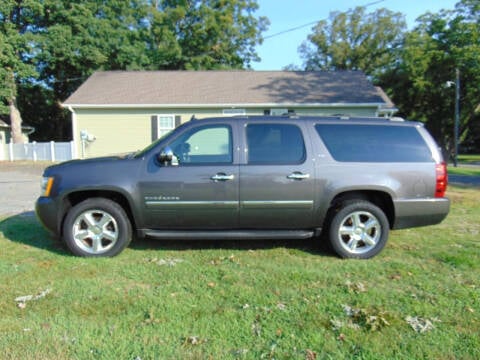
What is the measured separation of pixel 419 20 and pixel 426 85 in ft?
22.7

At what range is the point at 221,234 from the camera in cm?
433

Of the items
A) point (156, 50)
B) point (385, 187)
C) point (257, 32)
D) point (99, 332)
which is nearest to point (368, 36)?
point (257, 32)

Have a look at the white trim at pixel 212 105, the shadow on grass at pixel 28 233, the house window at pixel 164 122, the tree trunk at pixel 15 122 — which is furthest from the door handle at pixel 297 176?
the tree trunk at pixel 15 122

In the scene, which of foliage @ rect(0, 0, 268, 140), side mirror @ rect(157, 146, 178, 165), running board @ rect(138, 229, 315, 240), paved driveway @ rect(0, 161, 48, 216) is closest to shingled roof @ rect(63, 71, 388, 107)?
foliage @ rect(0, 0, 268, 140)

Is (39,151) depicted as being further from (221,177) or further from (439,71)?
(439,71)

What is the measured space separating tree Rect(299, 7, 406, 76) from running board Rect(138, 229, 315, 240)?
3648 cm

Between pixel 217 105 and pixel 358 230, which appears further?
pixel 217 105

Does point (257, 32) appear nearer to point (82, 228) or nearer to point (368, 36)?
point (368, 36)

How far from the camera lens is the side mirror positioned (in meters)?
4.15

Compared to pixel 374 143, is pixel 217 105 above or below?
above

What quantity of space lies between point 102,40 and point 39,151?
8.86 m

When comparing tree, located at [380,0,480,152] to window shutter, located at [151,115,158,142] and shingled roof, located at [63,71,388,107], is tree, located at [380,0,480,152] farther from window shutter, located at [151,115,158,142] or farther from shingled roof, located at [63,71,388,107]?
window shutter, located at [151,115,158,142]

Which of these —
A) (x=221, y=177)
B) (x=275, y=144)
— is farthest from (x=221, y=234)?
(x=275, y=144)

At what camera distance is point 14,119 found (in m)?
23.9
